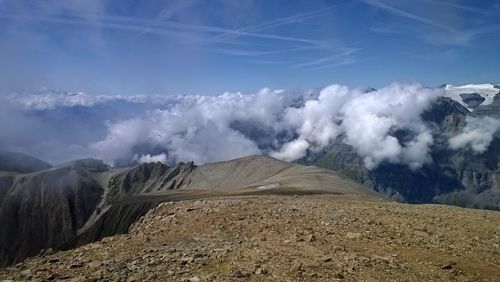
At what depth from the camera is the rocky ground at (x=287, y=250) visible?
672 inches

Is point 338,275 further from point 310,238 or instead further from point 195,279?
point 195,279

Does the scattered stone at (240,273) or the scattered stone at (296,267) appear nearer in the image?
the scattered stone at (240,273)

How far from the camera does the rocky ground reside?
56.0ft

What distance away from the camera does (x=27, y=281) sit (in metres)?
16.7

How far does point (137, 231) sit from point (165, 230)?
2.20 m

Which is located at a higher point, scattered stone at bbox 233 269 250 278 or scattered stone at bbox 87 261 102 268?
scattered stone at bbox 233 269 250 278

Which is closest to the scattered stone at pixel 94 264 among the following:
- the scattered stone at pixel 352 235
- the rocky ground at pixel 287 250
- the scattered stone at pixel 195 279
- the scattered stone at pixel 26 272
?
the rocky ground at pixel 287 250

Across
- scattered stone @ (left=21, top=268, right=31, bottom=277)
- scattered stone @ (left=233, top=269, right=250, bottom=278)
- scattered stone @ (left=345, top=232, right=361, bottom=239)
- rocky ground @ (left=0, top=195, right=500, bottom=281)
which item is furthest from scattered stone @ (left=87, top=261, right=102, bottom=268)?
scattered stone @ (left=345, top=232, right=361, bottom=239)

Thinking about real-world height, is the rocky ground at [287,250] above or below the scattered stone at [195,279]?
above

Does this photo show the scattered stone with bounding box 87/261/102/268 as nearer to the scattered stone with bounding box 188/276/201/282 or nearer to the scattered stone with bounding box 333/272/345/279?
Answer: the scattered stone with bounding box 188/276/201/282

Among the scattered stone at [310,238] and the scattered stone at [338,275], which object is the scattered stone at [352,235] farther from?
the scattered stone at [338,275]

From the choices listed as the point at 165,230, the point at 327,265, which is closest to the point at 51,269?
the point at 165,230

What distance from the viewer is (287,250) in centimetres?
1934

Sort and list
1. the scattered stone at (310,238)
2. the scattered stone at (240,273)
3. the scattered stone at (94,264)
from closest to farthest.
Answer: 1. the scattered stone at (240,273)
2. the scattered stone at (94,264)
3. the scattered stone at (310,238)
